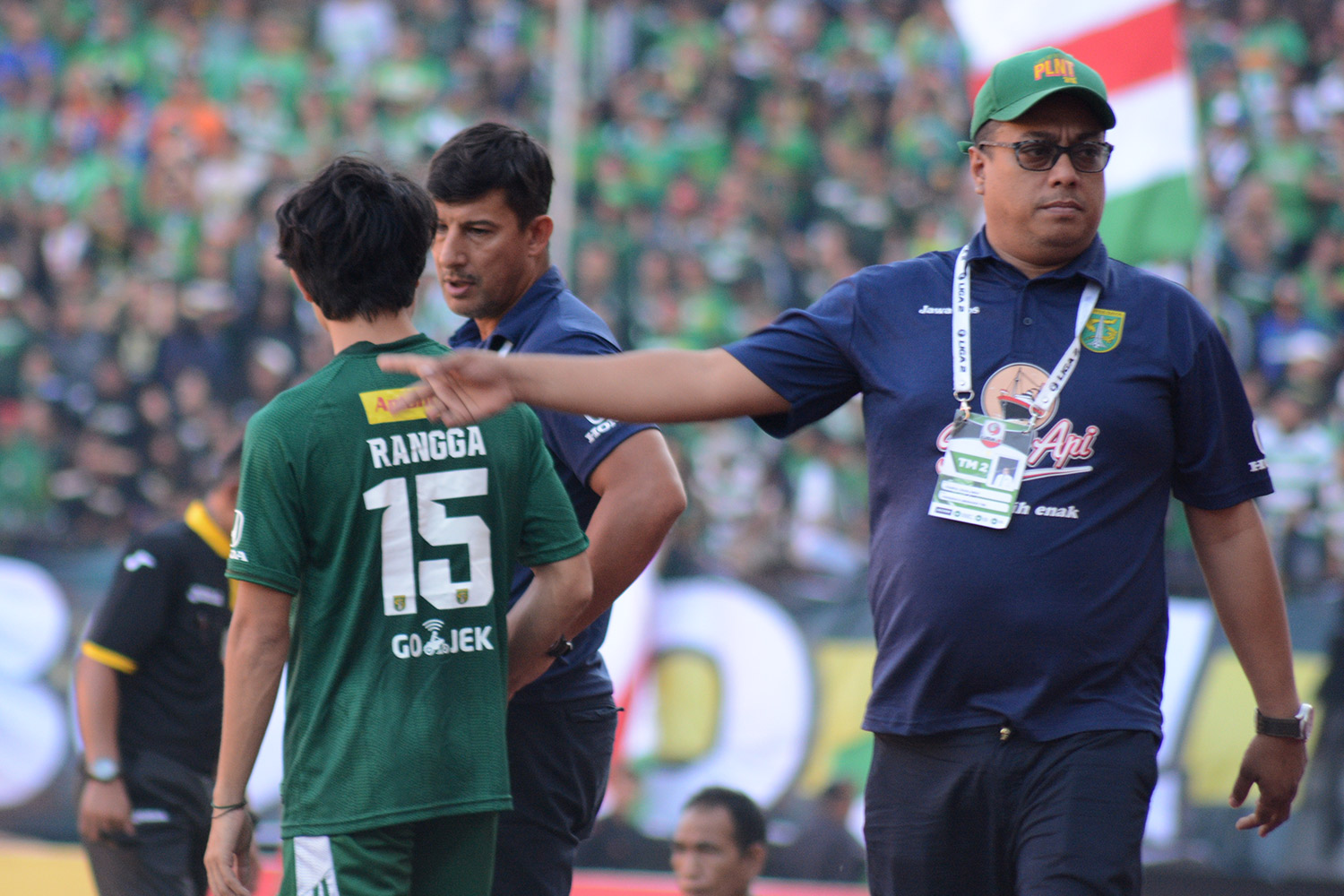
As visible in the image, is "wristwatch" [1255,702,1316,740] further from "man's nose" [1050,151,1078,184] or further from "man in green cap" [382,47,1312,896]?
"man's nose" [1050,151,1078,184]

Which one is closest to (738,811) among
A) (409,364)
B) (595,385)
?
(595,385)

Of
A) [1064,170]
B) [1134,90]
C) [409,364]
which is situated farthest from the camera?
[1134,90]

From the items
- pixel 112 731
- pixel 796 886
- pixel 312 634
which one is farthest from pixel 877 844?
pixel 796 886

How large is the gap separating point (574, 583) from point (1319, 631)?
18.9 feet

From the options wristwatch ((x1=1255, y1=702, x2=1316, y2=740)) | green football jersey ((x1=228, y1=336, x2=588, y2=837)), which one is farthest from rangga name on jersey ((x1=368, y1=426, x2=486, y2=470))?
wristwatch ((x1=1255, y1=702, x2=1316, y2=740))

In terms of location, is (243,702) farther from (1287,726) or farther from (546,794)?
(1287,726)

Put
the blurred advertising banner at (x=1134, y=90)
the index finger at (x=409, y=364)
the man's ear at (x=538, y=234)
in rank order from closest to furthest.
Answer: the index finger at (x=409, y=364) → the man's ear at (x=538, y=234) → the blurred advertising banner at (x=1134, y=90)

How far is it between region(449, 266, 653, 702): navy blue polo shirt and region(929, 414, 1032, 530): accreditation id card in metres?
0.70

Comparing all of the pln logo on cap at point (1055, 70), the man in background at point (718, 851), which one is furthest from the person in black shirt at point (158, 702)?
the pln logo on cap at point (1055, 70)

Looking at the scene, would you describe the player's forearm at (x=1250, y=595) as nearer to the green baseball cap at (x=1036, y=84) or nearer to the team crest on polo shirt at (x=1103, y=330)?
the team crest on polo shirt at (x=1103, y=330)

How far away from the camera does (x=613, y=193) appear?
39.8 feet

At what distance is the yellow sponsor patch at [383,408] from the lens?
255cm

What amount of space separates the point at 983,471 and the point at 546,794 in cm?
115

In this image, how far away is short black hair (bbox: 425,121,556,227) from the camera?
332 cm
